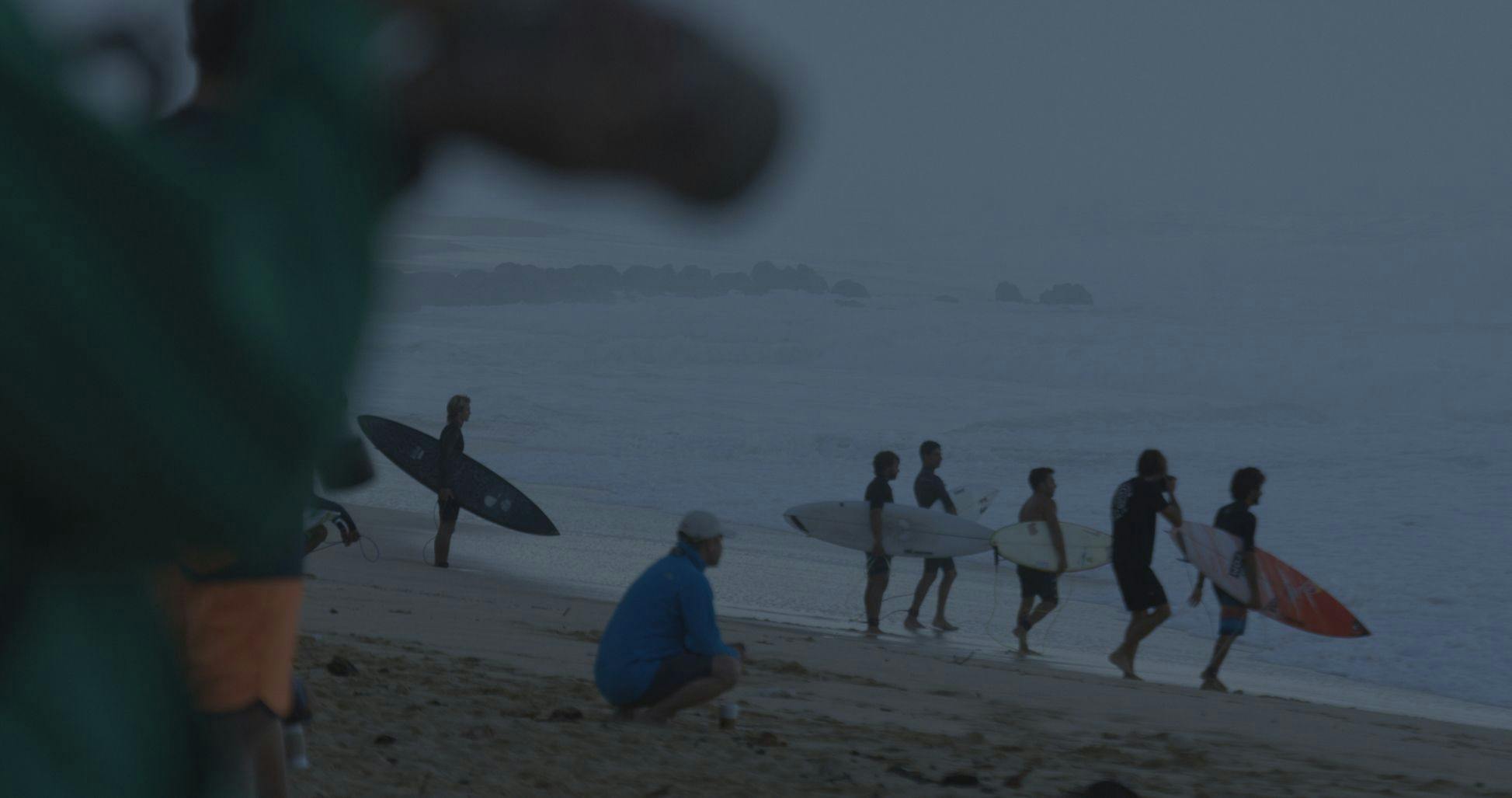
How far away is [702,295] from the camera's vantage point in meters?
66.8

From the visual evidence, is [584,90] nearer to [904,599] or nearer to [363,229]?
[363,229]

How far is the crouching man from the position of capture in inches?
257

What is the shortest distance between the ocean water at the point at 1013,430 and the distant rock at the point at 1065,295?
5.17 feet

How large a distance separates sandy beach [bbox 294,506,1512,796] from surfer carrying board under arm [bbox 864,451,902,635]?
0.51m

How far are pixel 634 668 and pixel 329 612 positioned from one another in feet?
13.4

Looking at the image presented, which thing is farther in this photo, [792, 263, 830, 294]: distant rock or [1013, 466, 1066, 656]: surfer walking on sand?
[792, 263, 830, 294]: distant rock

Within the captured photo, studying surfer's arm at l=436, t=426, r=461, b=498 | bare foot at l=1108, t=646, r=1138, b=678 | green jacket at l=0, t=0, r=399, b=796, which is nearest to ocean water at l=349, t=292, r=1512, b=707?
green jacket at l=0, t=0, r=399, b=796

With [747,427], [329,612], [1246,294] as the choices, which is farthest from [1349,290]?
[329,612]

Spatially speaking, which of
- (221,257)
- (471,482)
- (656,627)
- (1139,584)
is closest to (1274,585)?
(1139,584)

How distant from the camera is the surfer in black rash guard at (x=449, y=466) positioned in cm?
1255

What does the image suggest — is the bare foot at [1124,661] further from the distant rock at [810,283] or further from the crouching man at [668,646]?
the distant rock at [810,283]

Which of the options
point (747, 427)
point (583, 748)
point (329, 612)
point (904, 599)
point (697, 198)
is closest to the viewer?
point (697, 198)

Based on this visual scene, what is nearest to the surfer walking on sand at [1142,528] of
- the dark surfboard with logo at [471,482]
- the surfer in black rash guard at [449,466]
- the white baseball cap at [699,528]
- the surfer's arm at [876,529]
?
the surfer's arm at [876,529]

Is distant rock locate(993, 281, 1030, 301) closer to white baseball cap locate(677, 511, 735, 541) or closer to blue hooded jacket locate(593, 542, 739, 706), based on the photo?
white baseball cap locate(677, 511, 735, 541)
